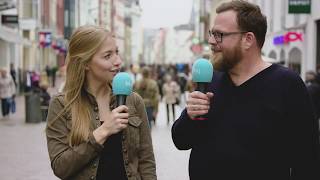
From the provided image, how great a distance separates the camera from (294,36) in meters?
26.0

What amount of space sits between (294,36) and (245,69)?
75.9 ft

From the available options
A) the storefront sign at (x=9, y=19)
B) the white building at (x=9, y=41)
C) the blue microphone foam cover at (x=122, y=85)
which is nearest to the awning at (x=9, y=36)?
the white building at (x=9, y=41)

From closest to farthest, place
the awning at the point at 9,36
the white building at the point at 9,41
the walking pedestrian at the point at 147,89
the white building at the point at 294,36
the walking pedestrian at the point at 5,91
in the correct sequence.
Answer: the walking pedestrian at the point at 147,89 → the walking pedestrian at the point at 5,91 → the white building at the point at 294,36 → the white building at the point at 9,41 → the awning at the point at 9,36

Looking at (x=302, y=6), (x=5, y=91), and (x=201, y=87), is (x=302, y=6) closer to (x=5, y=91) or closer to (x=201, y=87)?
(x=5, y=91)

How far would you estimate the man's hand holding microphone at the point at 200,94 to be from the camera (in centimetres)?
315

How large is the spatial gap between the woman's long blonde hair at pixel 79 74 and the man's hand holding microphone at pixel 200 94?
58cm

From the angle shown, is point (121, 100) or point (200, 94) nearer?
point (200, 94)

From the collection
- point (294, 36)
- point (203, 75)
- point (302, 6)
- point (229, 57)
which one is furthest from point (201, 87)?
point (294, 36)

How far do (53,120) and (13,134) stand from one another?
14064 millimetres

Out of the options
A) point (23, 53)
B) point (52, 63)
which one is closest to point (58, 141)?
point (23, 53)

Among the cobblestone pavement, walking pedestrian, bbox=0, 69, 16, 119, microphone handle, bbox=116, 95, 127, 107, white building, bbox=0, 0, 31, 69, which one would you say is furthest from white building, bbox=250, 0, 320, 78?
microphone handle, bbox=116, 95, 127, 107

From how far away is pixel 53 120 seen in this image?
3.50 meters

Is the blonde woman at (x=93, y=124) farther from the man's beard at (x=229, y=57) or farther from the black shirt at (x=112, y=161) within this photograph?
the man's beard at (x=229, y=57)

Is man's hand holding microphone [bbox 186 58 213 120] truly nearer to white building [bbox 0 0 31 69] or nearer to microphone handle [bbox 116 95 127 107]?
microphone handle [bbox 116 95 127 107]
